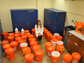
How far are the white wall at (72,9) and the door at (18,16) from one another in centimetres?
190

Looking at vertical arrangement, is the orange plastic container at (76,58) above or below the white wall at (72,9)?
below

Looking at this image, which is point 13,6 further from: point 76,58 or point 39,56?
point 76,58

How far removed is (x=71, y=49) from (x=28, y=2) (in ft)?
10.8

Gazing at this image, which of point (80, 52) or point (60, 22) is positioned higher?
point (60, 22)

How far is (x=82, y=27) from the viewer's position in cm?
252

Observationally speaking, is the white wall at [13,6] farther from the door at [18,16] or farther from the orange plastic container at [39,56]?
the orange plastic container at [39,56]

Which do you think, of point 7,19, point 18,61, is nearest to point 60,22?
point 18,61

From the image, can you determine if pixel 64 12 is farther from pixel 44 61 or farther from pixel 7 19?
pixel 7 19

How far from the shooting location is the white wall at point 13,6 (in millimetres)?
4043

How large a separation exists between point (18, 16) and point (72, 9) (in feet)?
8.12

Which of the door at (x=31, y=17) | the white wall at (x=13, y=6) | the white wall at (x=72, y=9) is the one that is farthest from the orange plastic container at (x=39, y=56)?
the white wall at (x=13, y=6)

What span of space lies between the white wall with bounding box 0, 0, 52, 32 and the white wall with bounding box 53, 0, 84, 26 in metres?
1.05

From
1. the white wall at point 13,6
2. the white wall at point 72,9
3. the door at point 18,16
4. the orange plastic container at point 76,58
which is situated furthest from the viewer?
the white wall at point 13,6

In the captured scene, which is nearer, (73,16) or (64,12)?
(73,16)
